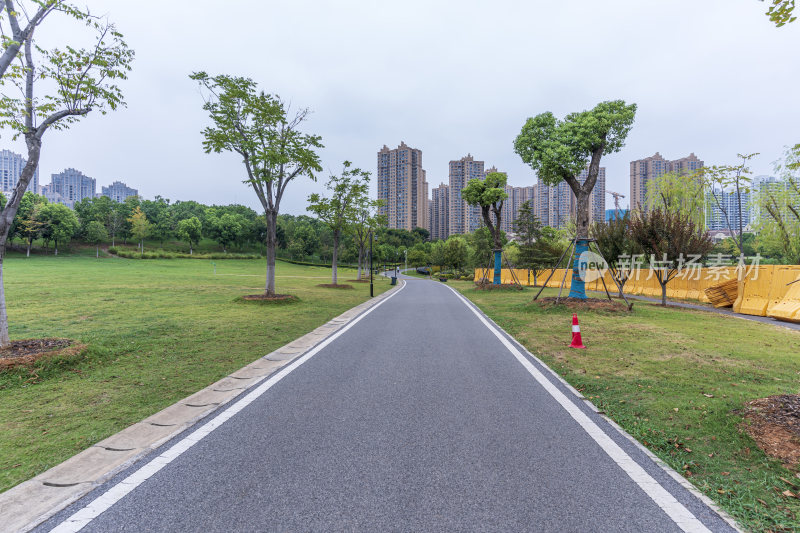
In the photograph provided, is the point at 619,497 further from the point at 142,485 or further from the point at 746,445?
the point at 142,485

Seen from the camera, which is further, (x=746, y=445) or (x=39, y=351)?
(x=39, y=351)

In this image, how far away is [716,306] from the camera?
16.7 m

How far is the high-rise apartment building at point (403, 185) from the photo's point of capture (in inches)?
4045

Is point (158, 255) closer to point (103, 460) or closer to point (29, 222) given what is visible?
point (29, 222)

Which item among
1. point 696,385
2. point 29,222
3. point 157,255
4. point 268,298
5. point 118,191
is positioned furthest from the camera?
point 118,191

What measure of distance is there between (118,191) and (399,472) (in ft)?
796

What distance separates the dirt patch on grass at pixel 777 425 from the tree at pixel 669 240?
14.3m

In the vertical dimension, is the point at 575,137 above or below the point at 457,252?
above

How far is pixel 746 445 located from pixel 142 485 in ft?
17.0

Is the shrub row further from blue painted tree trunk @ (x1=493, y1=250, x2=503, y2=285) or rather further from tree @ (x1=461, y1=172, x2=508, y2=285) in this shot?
blue painted tree trunk @ (x1=493, y1=250, x2=503, y2=285)

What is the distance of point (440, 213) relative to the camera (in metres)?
125

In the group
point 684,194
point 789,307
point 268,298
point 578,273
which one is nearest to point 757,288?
point 789,307

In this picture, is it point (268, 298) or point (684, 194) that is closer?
point (268, 298)

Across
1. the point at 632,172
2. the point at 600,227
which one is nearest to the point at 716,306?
the point at 600,227
